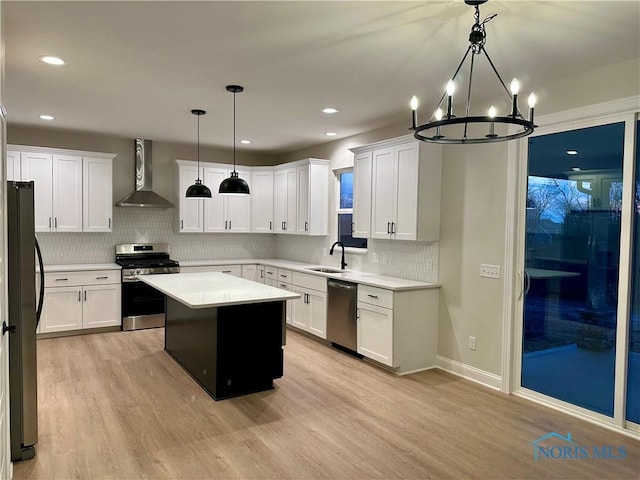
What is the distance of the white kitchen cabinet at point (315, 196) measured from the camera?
6398 mm

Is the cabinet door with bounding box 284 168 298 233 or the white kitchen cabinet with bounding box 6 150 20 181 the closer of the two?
the white kitchen cabinet with bounding box 6 150 20 181

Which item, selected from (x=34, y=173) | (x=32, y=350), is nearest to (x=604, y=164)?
(x=32, y=350)

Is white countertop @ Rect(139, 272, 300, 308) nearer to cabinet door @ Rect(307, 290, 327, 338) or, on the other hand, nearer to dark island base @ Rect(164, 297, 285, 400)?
dark island base @ Rect(164, 297, 285, 400)

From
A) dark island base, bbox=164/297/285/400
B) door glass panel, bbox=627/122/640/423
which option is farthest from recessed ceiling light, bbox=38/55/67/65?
door glass panel, bbox=627/122/640/423

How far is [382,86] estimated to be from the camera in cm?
384

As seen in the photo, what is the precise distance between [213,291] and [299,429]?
1408 mm

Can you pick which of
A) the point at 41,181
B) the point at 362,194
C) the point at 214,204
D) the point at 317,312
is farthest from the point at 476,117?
the point at 41,181

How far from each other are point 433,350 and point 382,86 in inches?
106

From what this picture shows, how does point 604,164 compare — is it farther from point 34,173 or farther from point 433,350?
point 34,173

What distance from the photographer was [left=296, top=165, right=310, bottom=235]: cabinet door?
21.2ft

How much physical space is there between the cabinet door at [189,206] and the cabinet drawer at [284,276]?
151cm

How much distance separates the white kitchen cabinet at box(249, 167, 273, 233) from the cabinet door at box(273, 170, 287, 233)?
0.12 m

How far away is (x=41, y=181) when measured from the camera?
19.0 feet

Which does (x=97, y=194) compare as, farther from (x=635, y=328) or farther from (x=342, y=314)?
(x=635, y=328)
